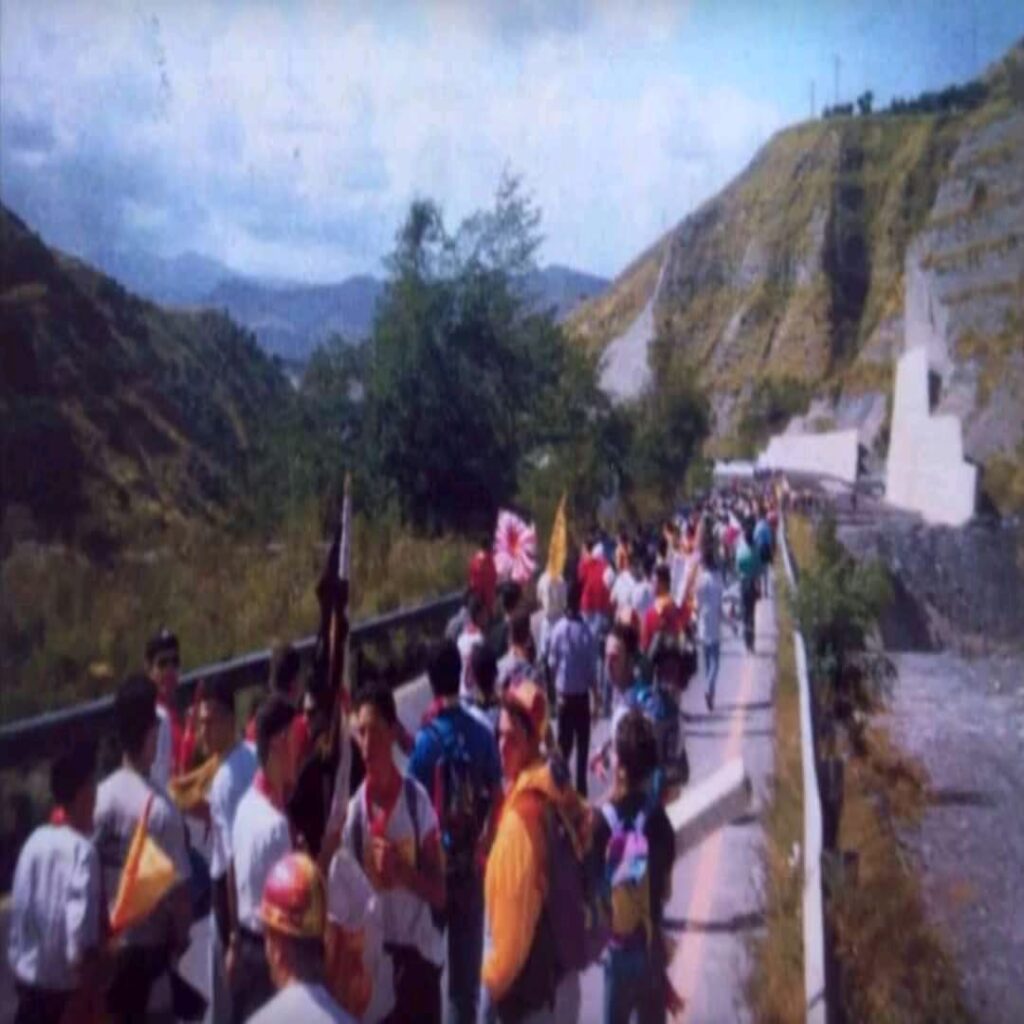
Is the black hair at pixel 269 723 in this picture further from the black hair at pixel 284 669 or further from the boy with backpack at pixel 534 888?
the boy with backpack at pixel 534 888

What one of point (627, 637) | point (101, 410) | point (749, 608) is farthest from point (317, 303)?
point (749, 608)

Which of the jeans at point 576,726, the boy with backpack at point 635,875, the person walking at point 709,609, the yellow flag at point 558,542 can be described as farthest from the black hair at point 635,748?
the jeans at point 576,726

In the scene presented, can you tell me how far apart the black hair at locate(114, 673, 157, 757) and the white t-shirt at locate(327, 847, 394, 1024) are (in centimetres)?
44

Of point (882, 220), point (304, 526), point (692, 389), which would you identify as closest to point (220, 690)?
point (304, 526)

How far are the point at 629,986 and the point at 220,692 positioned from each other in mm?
1114

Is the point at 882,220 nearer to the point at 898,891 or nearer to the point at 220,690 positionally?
the point at 898,891

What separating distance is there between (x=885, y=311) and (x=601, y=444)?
85cm

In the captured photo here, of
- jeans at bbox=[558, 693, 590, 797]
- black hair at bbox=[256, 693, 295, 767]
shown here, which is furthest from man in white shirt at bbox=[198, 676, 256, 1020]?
jeans at bbox=[558, 693, 590, 797]

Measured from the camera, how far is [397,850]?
11.3 feet

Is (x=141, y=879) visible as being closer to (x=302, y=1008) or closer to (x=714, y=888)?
(x=302, y=1008)

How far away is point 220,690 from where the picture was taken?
3.95 m

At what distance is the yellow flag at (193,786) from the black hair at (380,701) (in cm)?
37

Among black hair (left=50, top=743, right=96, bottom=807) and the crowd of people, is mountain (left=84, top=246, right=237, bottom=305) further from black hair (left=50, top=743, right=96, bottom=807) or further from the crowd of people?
black hair (left=50, top=743, right=96, bottom=807)

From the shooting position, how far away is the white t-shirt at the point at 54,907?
3.12m
